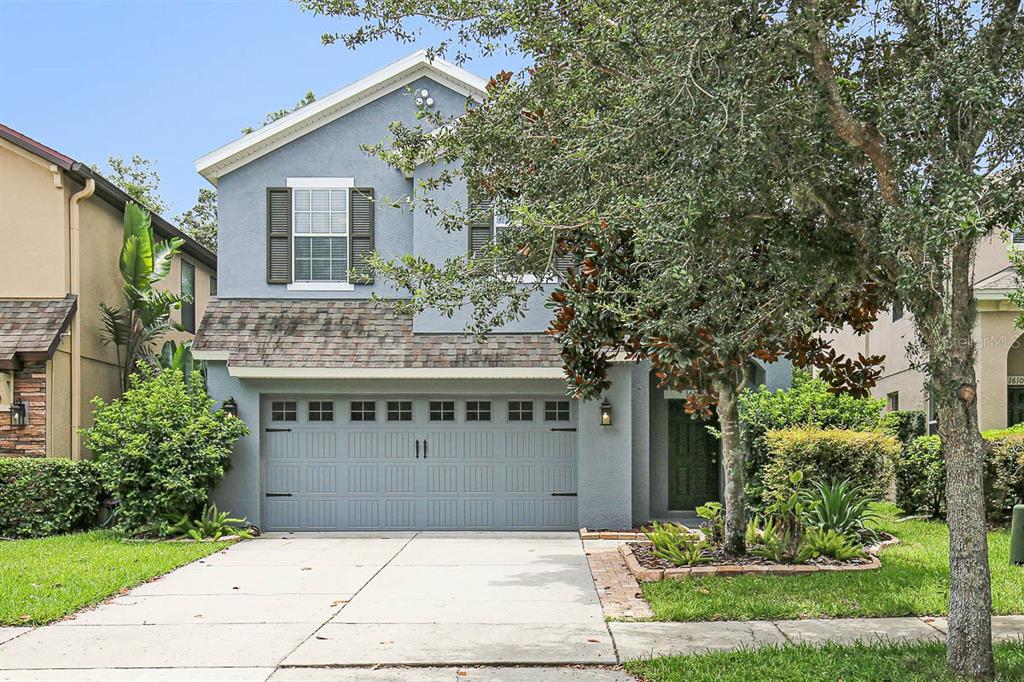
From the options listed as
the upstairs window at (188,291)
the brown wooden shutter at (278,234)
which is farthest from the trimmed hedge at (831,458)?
the upstairs window at (188,291)

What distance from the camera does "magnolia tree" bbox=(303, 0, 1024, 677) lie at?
20.5 ft

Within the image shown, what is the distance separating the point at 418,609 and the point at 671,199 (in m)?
4.97

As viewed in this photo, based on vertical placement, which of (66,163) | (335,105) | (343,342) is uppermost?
(335,105)

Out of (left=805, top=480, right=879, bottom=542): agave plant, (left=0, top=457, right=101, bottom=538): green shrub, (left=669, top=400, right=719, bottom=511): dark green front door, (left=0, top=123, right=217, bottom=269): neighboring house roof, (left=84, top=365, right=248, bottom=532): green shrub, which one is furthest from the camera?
(left=669, top=400, right=719, bottom=511): dark green front door

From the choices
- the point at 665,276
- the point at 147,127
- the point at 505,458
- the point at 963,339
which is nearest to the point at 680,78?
the point at 665,276

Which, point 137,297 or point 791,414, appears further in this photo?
point 137,297

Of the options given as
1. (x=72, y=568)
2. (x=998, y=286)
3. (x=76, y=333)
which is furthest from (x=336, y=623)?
(x=998, y=286)

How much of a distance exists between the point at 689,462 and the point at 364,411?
18.1 feet

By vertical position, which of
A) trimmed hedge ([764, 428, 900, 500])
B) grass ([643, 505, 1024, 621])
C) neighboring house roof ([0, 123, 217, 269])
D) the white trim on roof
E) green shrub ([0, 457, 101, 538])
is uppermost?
neighboring house roof ([0, 123, 217, 269])

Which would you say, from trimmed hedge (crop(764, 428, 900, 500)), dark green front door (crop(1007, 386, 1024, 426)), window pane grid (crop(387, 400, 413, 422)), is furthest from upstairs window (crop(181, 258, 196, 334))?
dark green front door (crop(1007, 386, 1024, 426))

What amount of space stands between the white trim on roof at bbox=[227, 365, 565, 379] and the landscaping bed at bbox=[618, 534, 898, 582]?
3992mm

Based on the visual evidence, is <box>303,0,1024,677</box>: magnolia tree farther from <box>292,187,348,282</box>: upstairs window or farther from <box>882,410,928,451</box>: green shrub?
<box>882,410,928,451</box>: green shrub

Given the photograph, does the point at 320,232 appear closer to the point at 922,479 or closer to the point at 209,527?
the point at 209,527

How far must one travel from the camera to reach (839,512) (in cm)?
1230
